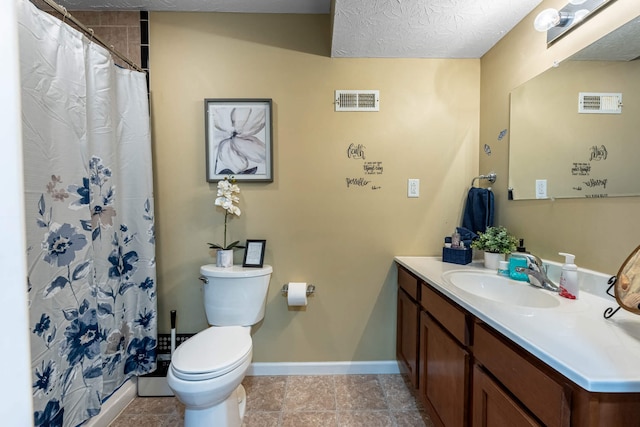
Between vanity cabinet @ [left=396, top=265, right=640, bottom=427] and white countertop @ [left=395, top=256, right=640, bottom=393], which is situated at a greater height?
white countertop @ [left=395, top=256, right=640, bottom=393]

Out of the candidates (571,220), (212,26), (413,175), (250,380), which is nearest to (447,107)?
(413,175)

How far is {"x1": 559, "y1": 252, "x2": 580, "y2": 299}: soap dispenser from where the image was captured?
0.98m

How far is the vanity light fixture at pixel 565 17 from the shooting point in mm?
1037

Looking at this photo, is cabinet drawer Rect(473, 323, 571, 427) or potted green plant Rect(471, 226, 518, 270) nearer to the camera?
cabinet drawer Rect(473, 323, 571, 427)

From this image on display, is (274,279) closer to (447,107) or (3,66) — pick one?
(3,66)

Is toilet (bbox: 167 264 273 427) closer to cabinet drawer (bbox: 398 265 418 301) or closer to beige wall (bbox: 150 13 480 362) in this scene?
beige wall (bbox: 150 13 480 362)

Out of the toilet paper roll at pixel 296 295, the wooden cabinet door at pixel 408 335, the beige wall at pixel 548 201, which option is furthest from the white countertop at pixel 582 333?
the toilet paper roll at pixel 296 295

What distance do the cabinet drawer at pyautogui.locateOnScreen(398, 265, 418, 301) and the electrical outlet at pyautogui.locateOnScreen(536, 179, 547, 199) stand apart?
2.44 feet

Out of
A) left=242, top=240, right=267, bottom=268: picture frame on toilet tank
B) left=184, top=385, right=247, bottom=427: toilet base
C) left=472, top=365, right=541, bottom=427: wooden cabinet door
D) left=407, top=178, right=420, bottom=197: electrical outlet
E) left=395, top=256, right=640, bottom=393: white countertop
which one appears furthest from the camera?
left=407, top=178, right=420, bottom=197: electrical outlet

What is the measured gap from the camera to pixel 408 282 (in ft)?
4.98

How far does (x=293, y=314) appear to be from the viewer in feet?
5.74

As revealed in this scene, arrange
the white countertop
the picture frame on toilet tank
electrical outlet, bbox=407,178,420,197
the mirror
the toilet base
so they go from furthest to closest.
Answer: electrical outlet, bbox=407,178,420,197
the picture frame on toilet tank
the toilet base
the mirror
the white countertop

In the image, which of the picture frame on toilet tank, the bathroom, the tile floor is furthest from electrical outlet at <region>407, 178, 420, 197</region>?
the tile floor

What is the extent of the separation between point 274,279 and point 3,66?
1520 millimetres
